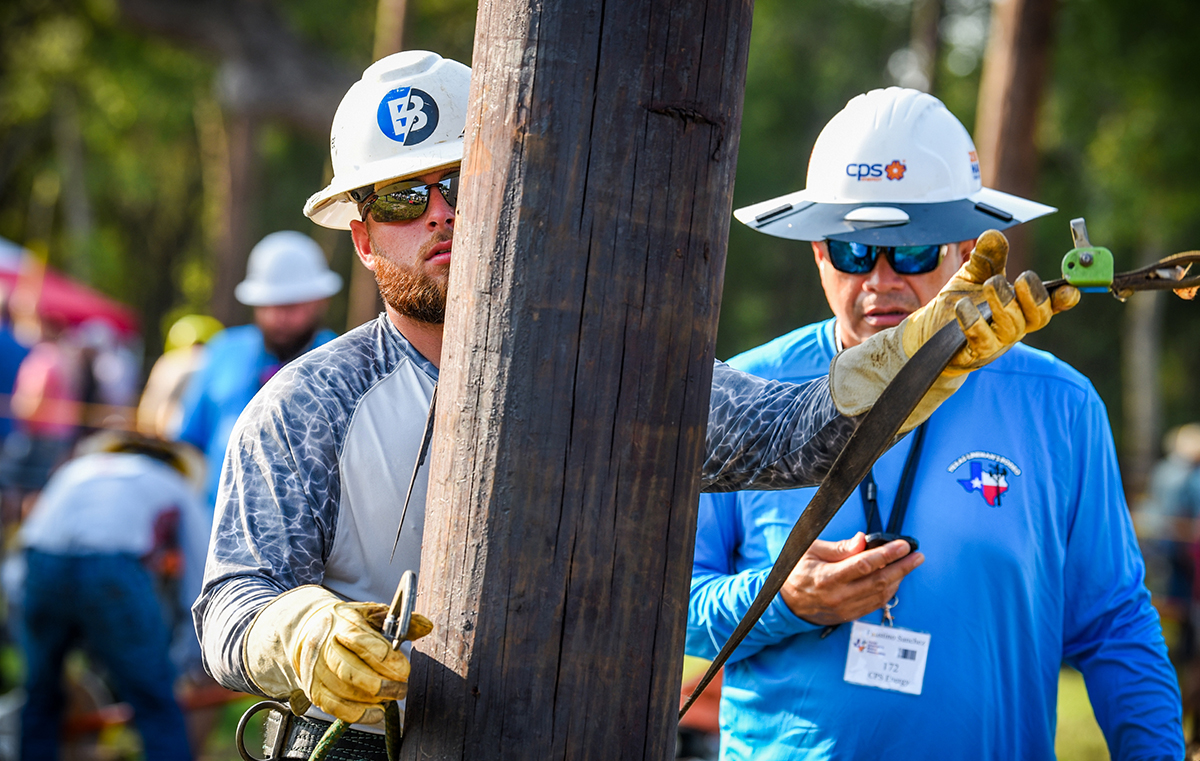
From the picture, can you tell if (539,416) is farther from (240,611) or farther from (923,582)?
(923,582)

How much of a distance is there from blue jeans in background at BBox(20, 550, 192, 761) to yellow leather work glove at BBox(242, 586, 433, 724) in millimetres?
3578

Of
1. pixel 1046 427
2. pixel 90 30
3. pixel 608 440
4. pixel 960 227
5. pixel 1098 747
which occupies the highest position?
pixel 90 30

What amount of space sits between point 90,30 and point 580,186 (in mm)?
19342

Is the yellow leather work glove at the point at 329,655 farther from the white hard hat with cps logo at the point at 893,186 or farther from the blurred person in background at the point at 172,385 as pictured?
the blurred person in background at the point at 172,385

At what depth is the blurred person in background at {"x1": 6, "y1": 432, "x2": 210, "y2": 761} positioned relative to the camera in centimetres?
478

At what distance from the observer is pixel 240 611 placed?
5.54ft

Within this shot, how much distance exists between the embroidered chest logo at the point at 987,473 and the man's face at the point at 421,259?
3.76 ft

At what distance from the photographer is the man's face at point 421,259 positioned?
2.03 metres

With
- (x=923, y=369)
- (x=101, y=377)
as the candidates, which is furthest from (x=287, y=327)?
(x=101, y=377)

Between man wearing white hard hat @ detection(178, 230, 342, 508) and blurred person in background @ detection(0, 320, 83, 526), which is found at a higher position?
man wearing white hard hat @ detection(178, 230, 342, 508)

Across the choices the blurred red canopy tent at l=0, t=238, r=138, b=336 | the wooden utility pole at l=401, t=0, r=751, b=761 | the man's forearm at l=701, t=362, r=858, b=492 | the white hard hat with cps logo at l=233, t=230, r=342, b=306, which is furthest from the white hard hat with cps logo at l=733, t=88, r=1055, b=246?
the blurred red canopy tent at l=0, t=238, r=138, b=336

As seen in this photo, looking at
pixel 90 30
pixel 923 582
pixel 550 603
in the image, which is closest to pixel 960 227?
pixel 923 582

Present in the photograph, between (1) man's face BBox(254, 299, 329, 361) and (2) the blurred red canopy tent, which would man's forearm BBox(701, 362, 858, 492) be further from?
(2) the blurred red canopy tent

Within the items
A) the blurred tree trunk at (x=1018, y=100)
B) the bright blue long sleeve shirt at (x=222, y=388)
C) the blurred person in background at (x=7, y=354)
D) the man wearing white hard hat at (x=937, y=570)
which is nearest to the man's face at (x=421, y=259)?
the man wearing white hard hat at (x=937, y=570)
